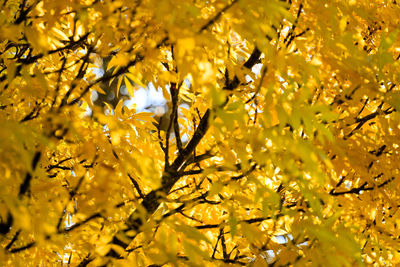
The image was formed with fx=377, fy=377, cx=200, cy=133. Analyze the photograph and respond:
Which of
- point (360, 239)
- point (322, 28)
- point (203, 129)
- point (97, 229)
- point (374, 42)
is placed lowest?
point (360, 239)

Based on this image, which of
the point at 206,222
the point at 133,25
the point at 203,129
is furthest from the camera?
the point at 206,222

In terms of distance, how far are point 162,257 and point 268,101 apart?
1.57 ft

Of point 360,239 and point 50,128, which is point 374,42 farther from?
point 50,128

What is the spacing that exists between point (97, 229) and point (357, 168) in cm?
110

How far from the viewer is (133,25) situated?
3.98ft

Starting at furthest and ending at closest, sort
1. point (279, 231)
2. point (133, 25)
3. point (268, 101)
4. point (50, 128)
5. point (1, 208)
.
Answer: point (279, 231) → point (133, 25) → point (50, 128) → point (268, 101) → point (1, 208)

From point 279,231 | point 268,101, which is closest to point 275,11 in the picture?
point 268,101

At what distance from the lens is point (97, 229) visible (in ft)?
5.44

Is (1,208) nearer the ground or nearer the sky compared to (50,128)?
nearer the ground

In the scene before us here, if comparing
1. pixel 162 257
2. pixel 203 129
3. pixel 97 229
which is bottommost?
pixel 162 257

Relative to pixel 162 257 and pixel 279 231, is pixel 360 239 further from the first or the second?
pixel 162 257

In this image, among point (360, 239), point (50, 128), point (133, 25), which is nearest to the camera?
point (50, 128)

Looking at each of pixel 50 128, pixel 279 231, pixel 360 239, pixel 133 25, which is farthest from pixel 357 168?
pixel 50 128

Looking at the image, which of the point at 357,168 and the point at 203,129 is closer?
the point at 357,168
